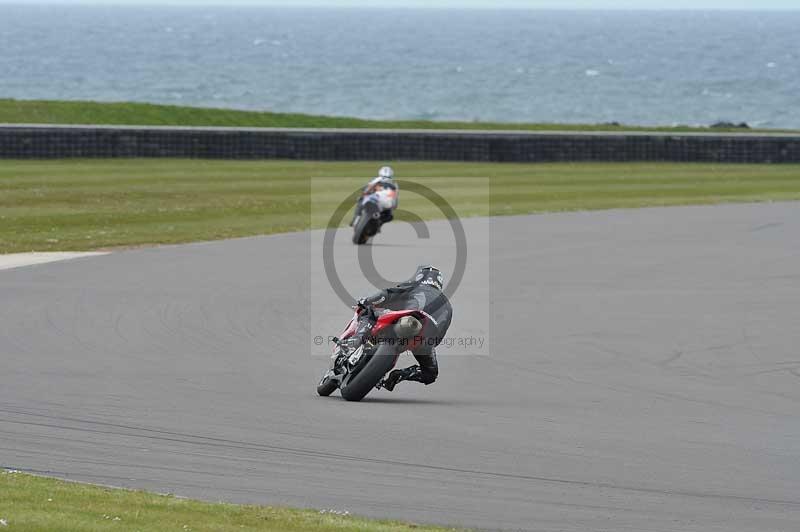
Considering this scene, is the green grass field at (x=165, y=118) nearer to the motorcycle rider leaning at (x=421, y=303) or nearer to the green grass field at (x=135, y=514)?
the motorcycle rider leaning at (x=421, y=303)

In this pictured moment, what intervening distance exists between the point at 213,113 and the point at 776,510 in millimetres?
35176

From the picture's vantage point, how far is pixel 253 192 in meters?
29.2

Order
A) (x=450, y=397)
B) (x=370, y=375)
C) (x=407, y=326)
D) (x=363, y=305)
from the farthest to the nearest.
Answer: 1. (x=450, y=397)
2. (x=363, y=305)
3. (x=370, y=375)
4. (x=407, y=326)

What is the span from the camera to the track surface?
29.4ft

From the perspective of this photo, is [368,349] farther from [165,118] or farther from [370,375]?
[165,118]

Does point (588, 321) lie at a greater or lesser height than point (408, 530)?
lesser

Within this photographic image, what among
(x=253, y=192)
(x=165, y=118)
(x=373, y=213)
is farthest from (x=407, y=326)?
(x=165, y=118)

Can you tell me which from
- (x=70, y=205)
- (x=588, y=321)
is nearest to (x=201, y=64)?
(x=70, y=205)

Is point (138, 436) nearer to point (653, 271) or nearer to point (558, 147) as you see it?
point (653, 271)

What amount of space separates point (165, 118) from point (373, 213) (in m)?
20.3

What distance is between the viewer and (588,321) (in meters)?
16.3

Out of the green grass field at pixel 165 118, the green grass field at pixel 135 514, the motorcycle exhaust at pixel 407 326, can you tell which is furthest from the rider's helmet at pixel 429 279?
the green grass field at pixel 165 118

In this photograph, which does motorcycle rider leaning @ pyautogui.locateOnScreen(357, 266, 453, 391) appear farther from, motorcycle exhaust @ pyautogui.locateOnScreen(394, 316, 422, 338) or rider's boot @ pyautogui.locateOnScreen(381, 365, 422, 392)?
motorcycle exhaust @ pyautogui.locateOnScreen(394, 316, 422, 338)

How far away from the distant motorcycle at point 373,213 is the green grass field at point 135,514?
1363 centimetres
